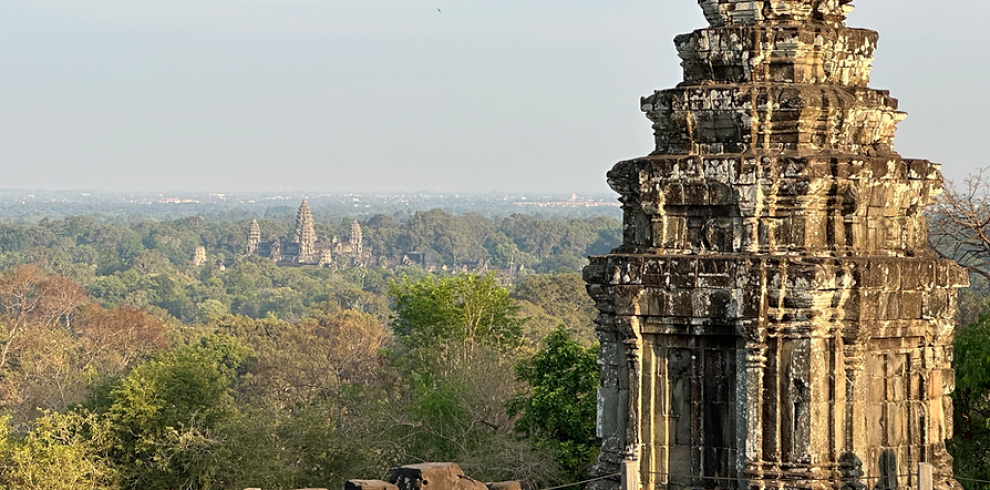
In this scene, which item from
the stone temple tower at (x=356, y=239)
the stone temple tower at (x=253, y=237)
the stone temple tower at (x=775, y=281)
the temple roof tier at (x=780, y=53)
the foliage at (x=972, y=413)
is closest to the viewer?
the stone temple tower at (x=775, y=281)

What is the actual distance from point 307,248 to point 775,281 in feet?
490

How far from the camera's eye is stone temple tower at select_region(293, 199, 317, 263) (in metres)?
157

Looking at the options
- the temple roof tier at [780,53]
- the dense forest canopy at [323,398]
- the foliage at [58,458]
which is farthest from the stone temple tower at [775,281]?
the foliage at [58,458]

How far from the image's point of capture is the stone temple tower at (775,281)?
9.88m

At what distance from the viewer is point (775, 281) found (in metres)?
9.84

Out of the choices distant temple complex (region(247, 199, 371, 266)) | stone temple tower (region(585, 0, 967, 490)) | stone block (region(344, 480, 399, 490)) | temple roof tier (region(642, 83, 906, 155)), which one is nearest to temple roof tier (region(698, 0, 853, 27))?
stone temple tower (region(585, 0, 967, 490))

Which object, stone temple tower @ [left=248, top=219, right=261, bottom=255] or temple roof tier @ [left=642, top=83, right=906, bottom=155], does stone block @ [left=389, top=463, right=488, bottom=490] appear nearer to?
temple roof tier @ [left=642, top=83, right=906, bottom=155]

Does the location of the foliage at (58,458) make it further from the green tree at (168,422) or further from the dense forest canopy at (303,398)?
the green tree at (168,422)

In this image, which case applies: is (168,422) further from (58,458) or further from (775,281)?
(775,281)

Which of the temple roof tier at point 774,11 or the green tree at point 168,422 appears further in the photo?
the green tree at point 168,422

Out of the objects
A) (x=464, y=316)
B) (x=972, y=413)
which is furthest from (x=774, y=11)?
(x=464, y=316)

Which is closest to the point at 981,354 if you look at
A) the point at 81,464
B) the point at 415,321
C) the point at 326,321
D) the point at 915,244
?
the point at 915,244

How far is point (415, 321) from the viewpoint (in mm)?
28266

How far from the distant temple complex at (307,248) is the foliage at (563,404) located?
132 metres
